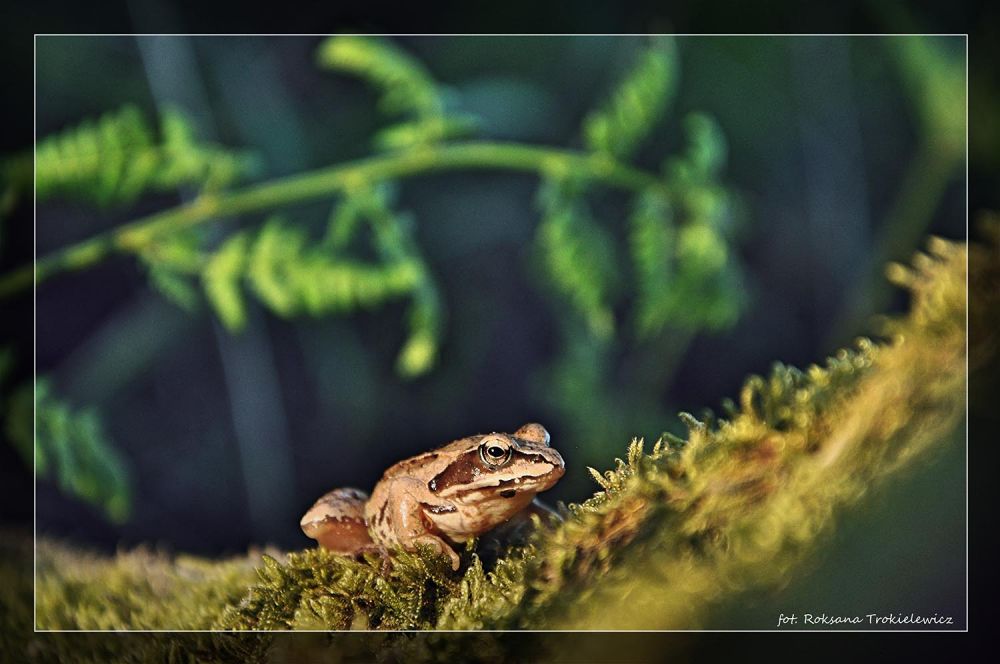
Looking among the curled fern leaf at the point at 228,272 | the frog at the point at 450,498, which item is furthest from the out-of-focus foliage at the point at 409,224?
the frog at the point at 450,498

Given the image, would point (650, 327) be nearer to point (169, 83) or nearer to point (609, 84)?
point (609, 84)

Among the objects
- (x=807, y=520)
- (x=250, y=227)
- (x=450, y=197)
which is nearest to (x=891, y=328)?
(x=807, y=520)

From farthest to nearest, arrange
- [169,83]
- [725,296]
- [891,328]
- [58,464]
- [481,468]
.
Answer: [725,296]
[169,83]
[58,464]
[891,328]
[481,468]

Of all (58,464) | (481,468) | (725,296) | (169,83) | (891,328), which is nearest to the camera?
(481,468)

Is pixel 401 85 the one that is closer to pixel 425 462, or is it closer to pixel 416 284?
pixel 416 284
